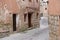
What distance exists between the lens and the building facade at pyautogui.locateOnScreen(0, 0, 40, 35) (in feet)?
36.2

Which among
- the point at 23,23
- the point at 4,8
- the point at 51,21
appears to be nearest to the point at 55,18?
the point at 51,21

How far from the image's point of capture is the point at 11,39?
9.98 metres

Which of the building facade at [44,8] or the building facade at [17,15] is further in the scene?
the building facade at [44,8]

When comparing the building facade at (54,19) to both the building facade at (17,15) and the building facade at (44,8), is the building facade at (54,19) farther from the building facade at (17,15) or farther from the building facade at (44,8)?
the building facade at (44,8)

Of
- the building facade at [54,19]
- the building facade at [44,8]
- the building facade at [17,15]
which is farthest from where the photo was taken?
the building facade at [44,8]

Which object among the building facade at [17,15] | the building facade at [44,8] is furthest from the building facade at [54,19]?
the building facade at [44,8]

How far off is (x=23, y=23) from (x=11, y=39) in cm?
399

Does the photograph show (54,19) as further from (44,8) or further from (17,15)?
(44,8)

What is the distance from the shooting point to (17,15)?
1293cm

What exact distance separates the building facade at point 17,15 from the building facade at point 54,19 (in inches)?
179

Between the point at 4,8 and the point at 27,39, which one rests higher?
the point at 4,8

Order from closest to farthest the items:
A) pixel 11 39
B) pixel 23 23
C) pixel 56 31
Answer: pixel 56 31, pixel 11 39, pixel 23 23

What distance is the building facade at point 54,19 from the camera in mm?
7062

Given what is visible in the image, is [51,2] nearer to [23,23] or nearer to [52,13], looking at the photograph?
[52,13]
